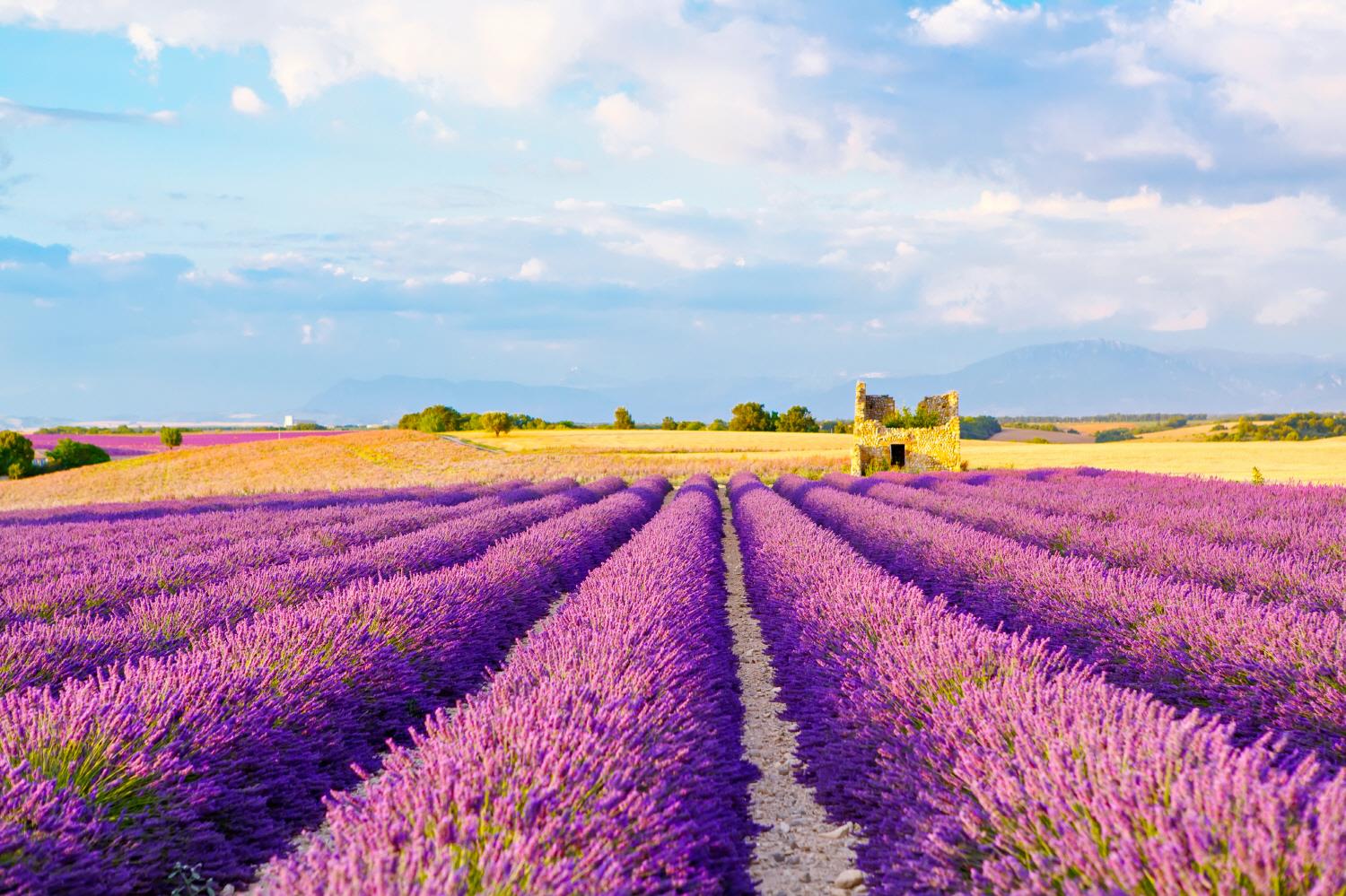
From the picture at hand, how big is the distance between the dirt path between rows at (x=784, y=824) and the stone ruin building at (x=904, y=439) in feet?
62.2

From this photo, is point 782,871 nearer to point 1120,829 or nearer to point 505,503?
point 1120,829

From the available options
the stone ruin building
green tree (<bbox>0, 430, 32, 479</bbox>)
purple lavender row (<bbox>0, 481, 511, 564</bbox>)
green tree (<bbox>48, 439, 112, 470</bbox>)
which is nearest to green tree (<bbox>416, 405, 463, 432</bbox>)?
green tree (<bbox>48, 439, 112, 470</bbox>)

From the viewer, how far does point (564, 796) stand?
1.91 metres

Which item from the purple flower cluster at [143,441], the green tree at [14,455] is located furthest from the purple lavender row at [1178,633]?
the green tree at [14,455]

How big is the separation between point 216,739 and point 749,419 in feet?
178

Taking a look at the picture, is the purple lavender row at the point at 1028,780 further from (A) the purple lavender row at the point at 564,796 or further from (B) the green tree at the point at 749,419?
(B) the green tree at the point at 749,419

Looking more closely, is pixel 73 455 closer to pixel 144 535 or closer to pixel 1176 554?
pixel 144 535

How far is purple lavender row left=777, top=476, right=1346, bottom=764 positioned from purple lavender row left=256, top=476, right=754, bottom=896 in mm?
2141

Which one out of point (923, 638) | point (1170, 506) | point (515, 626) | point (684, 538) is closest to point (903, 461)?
point (1170, 506)

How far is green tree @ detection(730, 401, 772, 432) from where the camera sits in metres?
56.3

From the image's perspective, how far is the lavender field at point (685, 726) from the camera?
172cm

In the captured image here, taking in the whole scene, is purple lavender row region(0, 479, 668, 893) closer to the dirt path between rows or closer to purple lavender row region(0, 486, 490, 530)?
the dirt path between rows

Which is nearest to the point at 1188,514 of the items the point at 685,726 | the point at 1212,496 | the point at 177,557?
the point at 1212,496

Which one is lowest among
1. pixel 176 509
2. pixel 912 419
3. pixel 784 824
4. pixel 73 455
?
pixel 784 824
